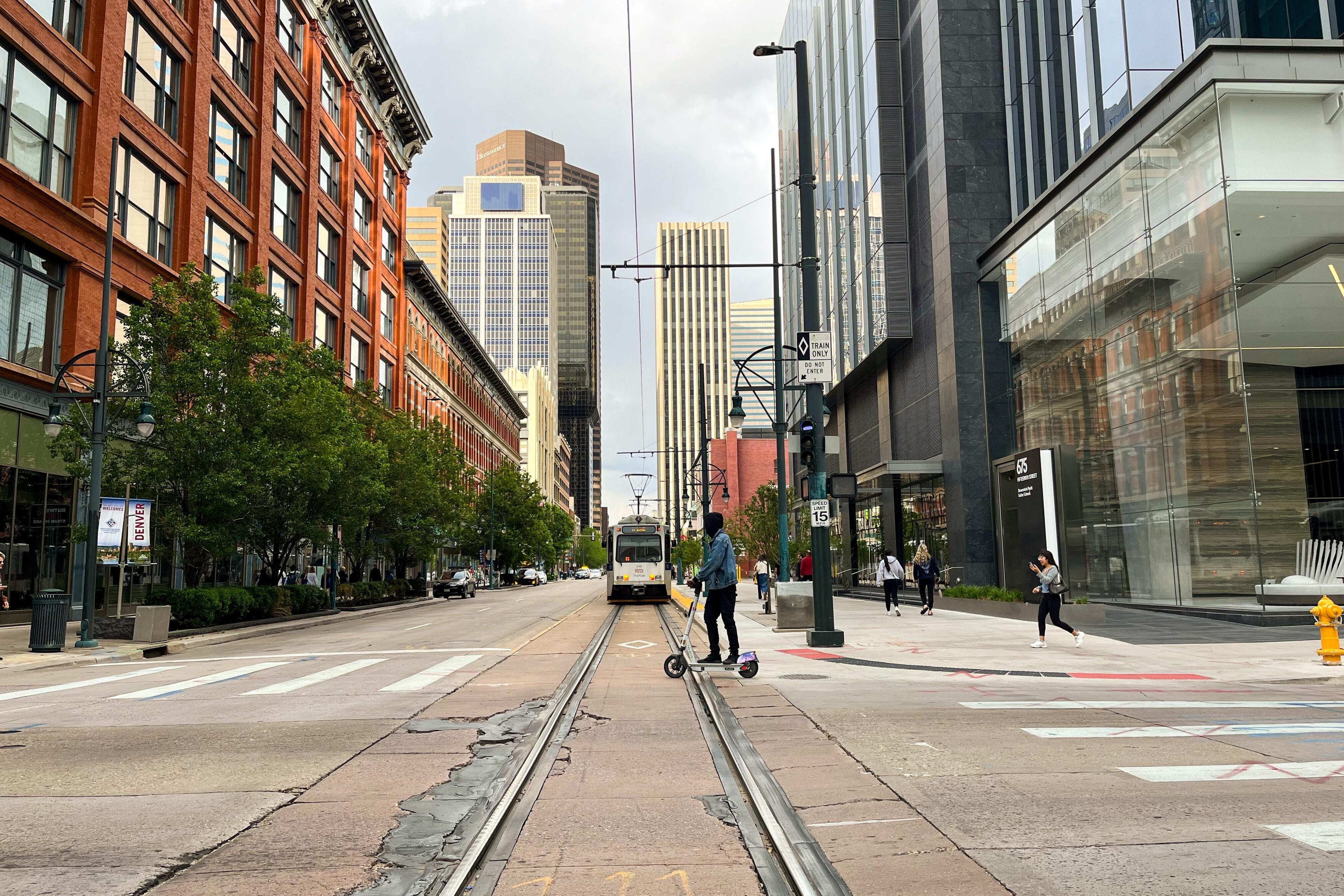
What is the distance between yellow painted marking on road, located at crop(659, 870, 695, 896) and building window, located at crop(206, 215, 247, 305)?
33.8m

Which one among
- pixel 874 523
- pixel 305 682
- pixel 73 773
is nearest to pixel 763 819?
pixel 73 773

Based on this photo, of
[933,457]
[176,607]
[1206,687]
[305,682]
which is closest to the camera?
[1206,687]

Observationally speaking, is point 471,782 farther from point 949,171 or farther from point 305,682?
point 949,171

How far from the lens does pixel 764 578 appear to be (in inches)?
1233

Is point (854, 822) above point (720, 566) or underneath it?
underneath

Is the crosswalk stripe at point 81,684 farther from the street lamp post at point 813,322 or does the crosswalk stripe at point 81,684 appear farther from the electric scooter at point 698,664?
the street lamp post at point 813,322

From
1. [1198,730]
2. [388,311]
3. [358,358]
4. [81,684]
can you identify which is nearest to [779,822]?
[1198,730]

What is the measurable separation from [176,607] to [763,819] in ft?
72.6

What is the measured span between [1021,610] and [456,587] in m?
36.9

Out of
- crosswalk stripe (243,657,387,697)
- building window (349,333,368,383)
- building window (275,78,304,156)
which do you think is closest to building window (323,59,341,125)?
building window (275,78,304,156)


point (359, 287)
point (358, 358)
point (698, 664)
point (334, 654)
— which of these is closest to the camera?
point (698, 664)

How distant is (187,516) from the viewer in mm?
24078

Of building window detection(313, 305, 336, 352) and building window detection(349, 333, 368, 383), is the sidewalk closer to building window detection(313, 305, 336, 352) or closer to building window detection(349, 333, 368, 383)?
building window detection(313, 305, 336, 352)

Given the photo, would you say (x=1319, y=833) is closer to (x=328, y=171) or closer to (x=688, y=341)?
(x=328, y=171)
